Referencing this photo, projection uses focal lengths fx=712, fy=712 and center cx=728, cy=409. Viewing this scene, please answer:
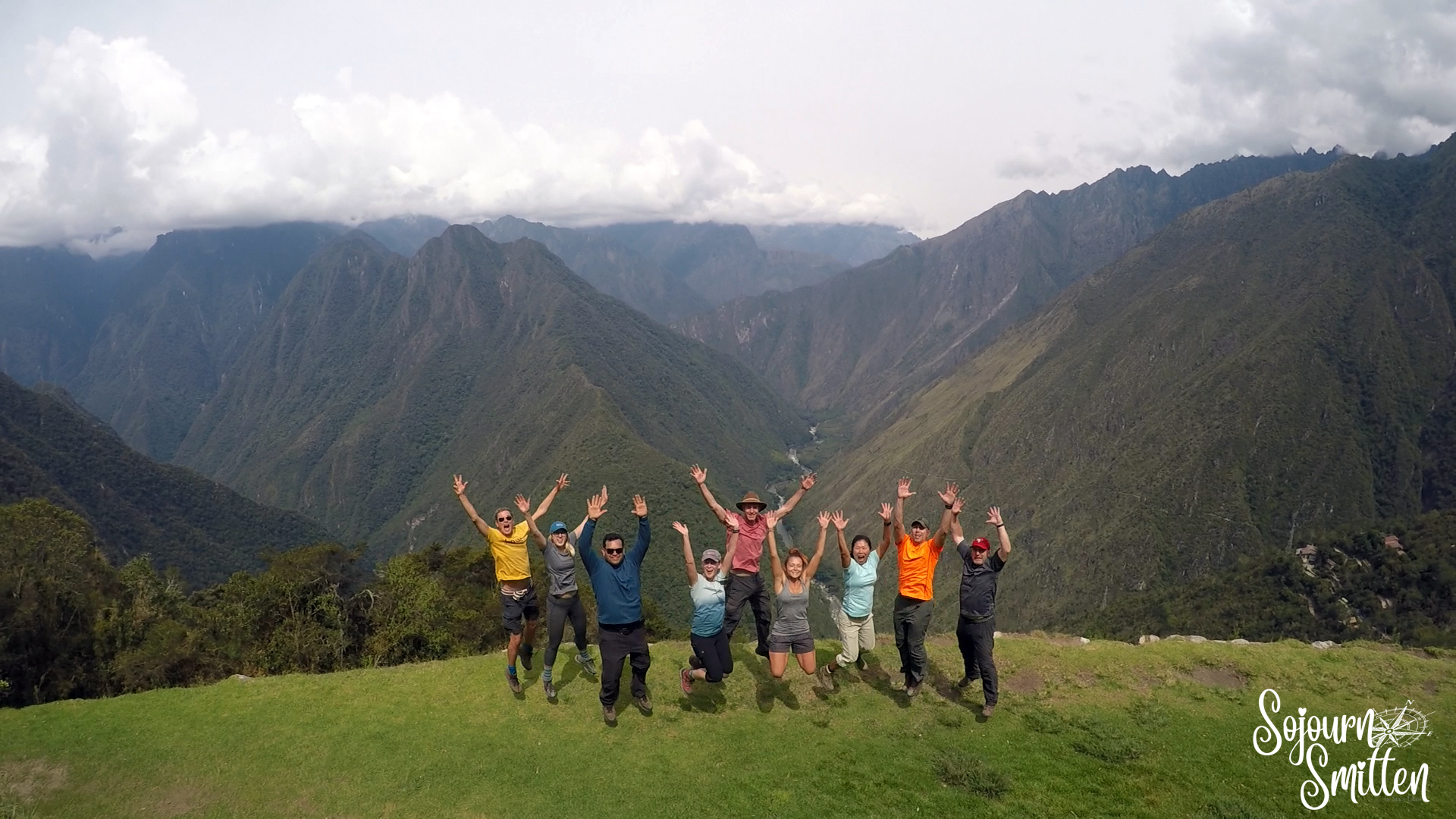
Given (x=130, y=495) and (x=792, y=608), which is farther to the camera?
(x=130, y=495)

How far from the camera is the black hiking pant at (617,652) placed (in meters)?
12.9

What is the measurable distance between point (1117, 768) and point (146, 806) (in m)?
16.2

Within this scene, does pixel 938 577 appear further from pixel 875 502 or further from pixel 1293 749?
pixel 1293 749

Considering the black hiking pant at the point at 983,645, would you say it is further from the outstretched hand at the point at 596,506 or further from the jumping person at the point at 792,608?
the outstretched hand at the point at 596,506

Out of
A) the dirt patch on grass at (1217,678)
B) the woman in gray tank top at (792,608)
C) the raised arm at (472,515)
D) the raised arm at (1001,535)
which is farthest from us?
the dirt patch on grass at (1217,678)

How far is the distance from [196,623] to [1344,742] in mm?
39093

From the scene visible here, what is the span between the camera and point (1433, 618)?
282 ft

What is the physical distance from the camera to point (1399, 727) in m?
13.0

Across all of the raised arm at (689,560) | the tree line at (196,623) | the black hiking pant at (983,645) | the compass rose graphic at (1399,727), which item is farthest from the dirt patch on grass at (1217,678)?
the tree line at (196,623)

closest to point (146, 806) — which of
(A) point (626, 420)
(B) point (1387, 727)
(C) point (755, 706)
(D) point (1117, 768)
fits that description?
(C) point (755, 706)

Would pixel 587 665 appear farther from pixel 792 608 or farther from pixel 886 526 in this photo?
pixel 886 526

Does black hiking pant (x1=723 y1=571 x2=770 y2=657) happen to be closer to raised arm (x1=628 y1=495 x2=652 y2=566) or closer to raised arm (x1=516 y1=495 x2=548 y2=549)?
raised arm (x1=628 y1=495 x2=652 y2=566)

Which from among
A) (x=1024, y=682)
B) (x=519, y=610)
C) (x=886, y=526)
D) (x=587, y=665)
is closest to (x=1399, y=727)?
(x=1024, y=682)

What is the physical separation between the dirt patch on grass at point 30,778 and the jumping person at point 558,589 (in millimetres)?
8588
